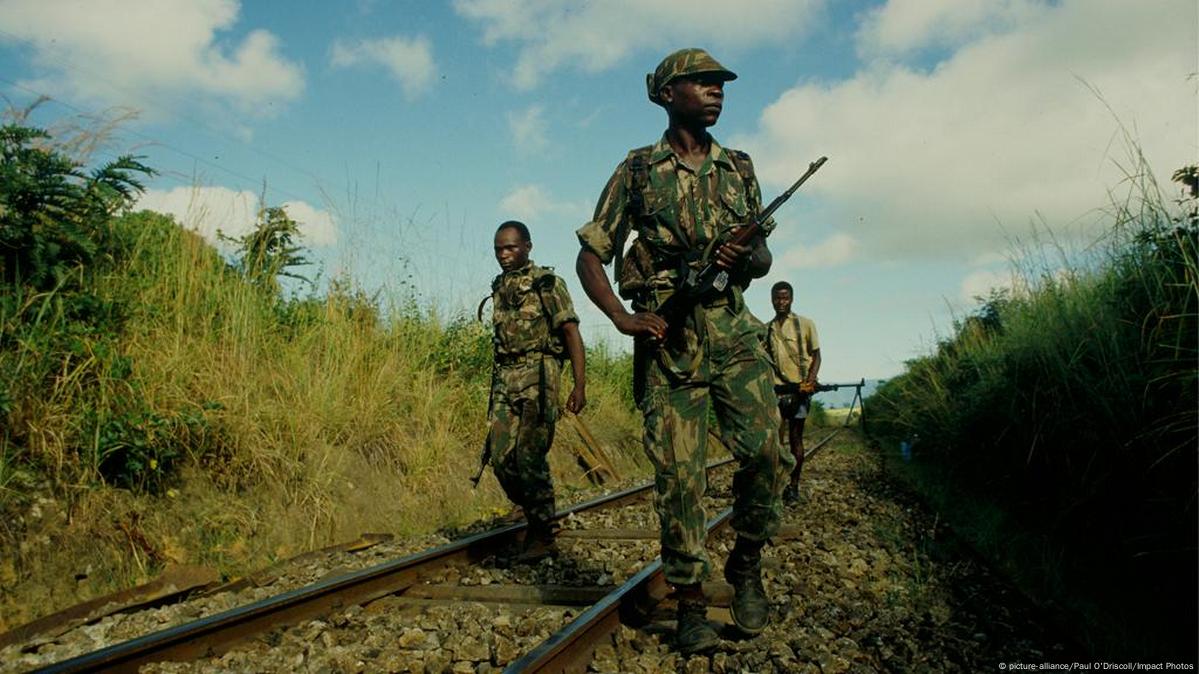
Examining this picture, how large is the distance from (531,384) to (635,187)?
2177mm

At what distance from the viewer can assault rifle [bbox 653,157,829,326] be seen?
319cm

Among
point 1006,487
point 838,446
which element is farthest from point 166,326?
point 838,446

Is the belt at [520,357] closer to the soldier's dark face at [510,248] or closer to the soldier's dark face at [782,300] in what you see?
the soldier's dark face at [510,248]

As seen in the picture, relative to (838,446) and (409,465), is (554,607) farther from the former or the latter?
(838,446)

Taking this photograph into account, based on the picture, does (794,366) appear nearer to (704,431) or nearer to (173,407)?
(704,431)

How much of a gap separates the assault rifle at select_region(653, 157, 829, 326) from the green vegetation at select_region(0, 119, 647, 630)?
343 cm

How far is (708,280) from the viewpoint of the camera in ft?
10.6

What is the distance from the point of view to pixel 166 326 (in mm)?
5914

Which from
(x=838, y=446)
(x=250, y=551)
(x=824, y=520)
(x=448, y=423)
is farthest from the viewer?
(x=838, y=446)

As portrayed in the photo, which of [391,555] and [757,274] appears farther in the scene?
[391,555]

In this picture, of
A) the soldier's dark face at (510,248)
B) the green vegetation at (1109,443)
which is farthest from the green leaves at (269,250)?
the green vegetation at (1109,443)

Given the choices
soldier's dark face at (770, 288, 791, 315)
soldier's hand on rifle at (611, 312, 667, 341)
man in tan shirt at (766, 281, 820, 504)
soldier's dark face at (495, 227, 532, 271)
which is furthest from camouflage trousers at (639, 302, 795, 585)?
soldier's dark face at (770, 288, 791, 315)

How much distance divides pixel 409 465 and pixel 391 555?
1839 mm

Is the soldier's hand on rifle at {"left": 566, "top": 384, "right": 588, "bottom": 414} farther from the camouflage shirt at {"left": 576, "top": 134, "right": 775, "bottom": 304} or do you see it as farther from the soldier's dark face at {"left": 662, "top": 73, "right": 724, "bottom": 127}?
the soldier's dark face at {"left": 662, "top": 73, "right": 724, "bottom": 127}
